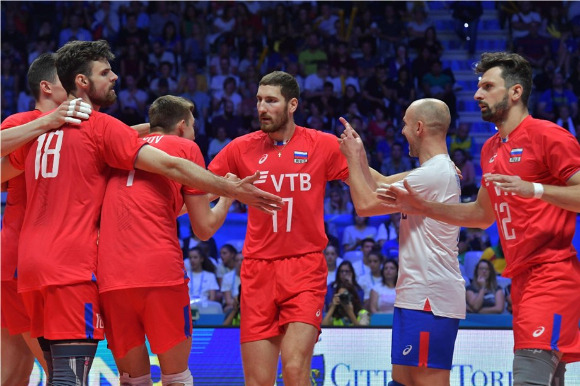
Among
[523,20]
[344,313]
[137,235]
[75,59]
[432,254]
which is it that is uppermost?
[523,20]

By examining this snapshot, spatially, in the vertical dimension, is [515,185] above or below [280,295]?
above

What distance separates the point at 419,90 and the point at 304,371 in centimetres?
1207

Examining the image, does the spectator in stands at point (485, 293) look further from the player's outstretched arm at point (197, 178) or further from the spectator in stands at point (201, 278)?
the player's outstretched arm at point (197, 178)

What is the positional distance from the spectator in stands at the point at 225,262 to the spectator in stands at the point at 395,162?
4113mm

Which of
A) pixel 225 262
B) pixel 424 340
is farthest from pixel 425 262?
pixel 225 262

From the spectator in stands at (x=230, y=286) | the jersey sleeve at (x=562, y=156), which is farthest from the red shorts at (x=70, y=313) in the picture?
the spectator in stands at (x=230, y=286)

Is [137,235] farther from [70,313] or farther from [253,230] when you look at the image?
[253,230]

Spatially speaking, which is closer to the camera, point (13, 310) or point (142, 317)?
point (142, 317)

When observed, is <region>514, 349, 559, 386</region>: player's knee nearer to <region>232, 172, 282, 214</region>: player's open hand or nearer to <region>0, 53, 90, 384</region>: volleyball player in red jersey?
<region>232, 172, 282, 214</region>: player's open hand

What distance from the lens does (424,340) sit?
18.7 ft

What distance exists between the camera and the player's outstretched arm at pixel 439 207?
5613 mm

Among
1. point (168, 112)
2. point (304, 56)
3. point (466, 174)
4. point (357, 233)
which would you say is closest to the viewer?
point (168, 112)

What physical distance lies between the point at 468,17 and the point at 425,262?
13.4 m

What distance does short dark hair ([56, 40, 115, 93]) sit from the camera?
17.6 feet
